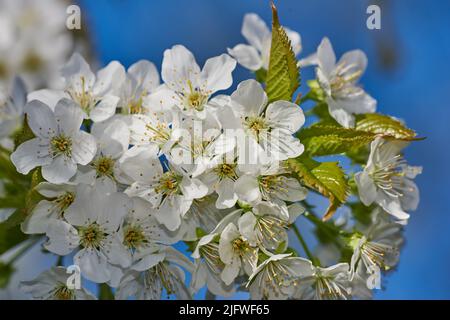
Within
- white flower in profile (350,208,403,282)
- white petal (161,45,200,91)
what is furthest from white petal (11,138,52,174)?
white flower in profile (350,208,403,282)

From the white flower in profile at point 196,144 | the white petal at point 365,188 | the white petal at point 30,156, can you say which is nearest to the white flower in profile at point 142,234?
the white flower in profile at point 196,144

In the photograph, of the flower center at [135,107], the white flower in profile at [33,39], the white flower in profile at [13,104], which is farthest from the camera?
the white flower in profile at [33,39]

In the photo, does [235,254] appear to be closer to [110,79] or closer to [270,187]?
[270,187]

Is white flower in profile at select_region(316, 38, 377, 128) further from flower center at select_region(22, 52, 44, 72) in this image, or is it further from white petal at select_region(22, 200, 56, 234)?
flower center at select_region(22, 52, 44, 72)

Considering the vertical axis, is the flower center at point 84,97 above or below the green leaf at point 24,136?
above

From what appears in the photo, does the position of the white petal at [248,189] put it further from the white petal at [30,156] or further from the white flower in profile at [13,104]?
the white flower in profile at [13,104]
